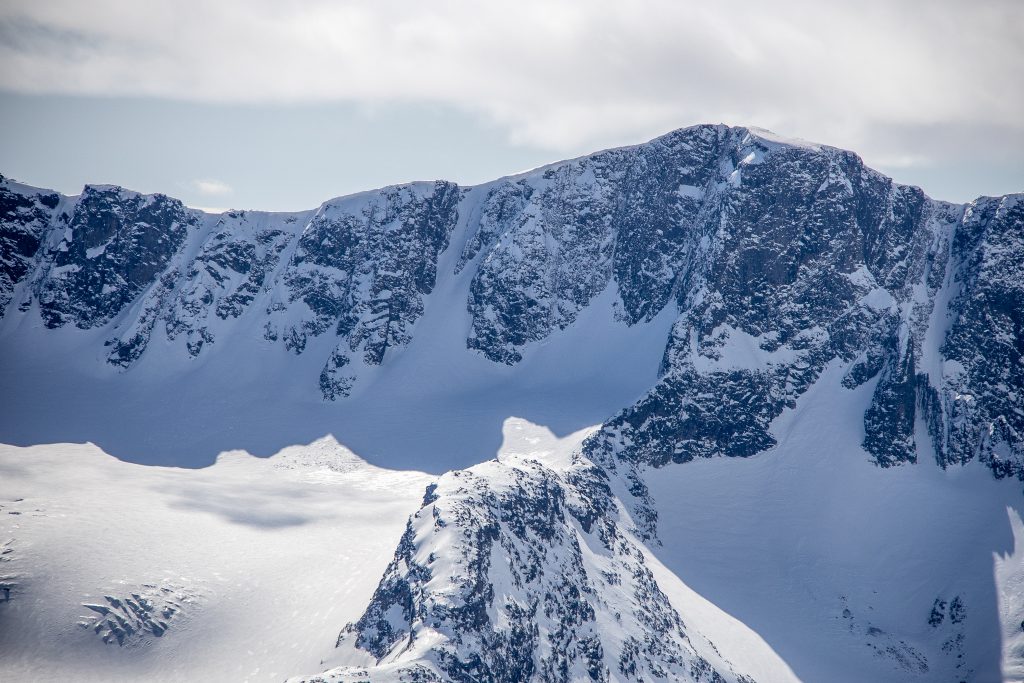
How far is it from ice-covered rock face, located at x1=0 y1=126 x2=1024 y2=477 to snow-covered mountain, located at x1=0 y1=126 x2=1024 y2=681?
1.24ft

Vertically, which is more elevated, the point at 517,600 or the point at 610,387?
the point at 610,387

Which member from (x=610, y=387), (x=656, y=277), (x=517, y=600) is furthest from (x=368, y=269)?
(x=517, y=600)

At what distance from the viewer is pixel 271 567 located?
71.2 meters

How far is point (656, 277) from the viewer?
4646 inches

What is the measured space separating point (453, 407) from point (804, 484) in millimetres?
43980

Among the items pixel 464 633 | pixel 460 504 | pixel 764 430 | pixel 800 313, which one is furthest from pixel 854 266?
pixel 464 633

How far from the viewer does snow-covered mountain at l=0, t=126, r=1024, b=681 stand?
212ft

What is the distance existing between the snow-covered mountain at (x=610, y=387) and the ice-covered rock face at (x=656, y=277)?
0.38 m

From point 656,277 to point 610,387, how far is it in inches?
714

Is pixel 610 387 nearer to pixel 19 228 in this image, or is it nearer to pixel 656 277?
pixel 656 277

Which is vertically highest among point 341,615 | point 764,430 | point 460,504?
point 764,430

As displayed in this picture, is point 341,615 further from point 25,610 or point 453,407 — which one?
point 453,407

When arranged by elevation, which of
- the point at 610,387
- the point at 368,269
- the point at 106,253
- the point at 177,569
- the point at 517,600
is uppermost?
the point at 368,269

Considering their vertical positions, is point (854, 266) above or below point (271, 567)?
above
